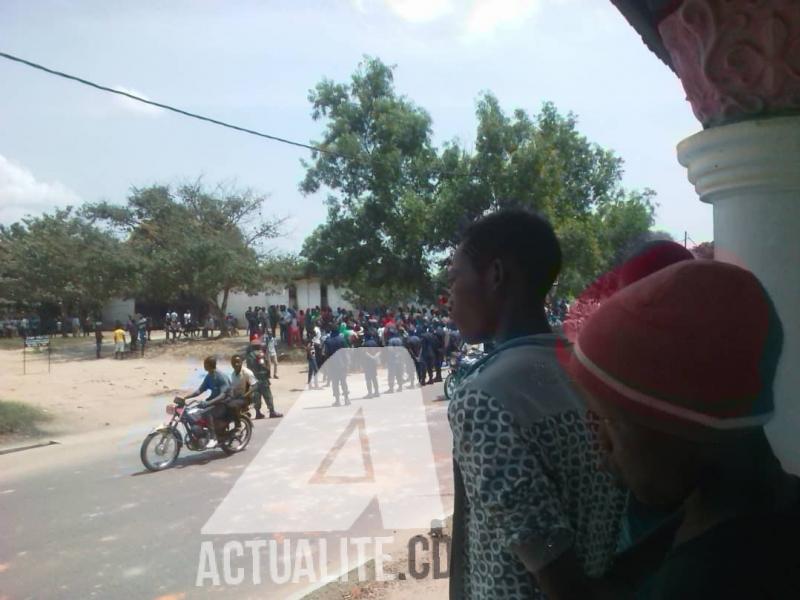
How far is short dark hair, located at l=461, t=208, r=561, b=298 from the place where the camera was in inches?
58.4

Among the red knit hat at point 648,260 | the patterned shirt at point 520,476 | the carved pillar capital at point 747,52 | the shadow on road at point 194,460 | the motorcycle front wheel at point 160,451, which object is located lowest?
the shadow on road at point 194,460

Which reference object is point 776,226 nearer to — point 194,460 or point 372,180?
point 194,460

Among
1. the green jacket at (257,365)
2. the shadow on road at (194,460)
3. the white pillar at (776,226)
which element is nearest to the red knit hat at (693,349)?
the white pillar at (776,226)

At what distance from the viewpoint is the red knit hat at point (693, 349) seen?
2.77ft

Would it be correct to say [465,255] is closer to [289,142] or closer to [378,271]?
[289,142]

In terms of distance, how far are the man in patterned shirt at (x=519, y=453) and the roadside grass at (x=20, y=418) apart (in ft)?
39.4

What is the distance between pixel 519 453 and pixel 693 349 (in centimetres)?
44

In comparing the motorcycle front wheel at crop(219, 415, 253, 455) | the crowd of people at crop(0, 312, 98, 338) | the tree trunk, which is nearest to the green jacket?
the motorcycle front wheel at crop(219, 415, 253, 455)

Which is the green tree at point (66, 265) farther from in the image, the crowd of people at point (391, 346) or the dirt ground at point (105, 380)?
the crowd of people at point (391, 346)

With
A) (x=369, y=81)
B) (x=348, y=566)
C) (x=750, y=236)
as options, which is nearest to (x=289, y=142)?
(x=348, y=566)

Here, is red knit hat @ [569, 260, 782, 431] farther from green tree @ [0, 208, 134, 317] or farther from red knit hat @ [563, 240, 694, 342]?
green tree @ [0, 208, 134, 317]

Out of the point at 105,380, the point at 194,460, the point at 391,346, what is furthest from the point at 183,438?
the point at 105,380

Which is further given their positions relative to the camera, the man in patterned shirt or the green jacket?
the green jacket

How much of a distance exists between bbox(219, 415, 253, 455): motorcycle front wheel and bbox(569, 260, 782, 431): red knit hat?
343 inches
